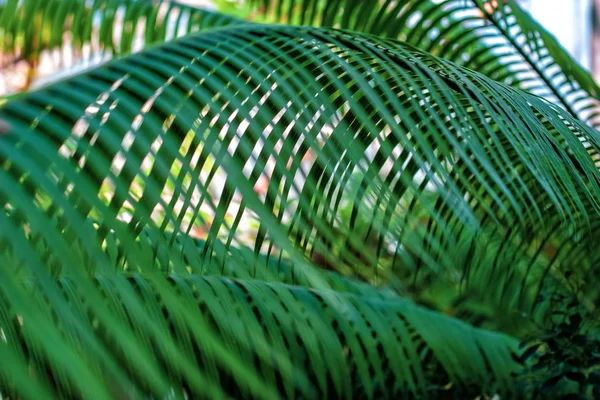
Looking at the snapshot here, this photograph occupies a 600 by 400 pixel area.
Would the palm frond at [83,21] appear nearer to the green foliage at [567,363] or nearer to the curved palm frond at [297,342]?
the curved palm frond at [297,342]

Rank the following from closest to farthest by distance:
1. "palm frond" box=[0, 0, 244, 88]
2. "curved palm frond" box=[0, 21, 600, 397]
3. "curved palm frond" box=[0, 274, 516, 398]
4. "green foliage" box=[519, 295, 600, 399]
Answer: "curved palm frond" box=[0, 21, 600, 397]
"curved palm frond" box=[0, 274, 516, 398]
"green foliage" box=[519, 295, 600, 399]
"palm frond" box=[0, 0, 244, 88]

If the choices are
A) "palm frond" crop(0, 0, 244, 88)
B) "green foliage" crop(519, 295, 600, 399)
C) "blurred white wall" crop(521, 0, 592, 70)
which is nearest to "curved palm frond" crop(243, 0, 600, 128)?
"palm frond" crop(0, 0, 244, 88)

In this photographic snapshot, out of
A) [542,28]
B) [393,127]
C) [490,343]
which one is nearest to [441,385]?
[490,343]

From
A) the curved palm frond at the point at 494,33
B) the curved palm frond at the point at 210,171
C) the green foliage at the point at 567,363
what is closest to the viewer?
the curved palm frond at the point at 210,171

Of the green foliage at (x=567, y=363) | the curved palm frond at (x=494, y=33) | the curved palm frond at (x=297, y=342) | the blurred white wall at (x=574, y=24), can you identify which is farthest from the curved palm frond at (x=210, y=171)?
the blurred white wall at (x=574, y=24)

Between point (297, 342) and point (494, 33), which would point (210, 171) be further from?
point (494, 33)

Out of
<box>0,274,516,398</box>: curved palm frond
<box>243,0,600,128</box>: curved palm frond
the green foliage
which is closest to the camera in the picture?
<box>0,274,516,398</box>: curved palm frond

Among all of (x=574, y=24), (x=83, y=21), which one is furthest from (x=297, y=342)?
(x=574, y=24)

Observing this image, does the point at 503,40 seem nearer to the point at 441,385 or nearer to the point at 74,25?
the point at 441,385

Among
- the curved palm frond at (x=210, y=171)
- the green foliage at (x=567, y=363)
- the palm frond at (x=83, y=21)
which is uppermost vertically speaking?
the palm frond at (x=83, y=21)

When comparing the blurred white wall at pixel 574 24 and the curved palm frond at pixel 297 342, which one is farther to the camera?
the blurred white wall at pixel 574 24

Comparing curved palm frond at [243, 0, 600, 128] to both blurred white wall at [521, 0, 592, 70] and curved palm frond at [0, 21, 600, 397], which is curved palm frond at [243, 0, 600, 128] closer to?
curved palm frond at [0, 21, 600, 397]

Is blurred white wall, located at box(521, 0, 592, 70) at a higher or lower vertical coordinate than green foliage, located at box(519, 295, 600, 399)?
higher

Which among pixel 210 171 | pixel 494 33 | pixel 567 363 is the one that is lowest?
pixel 567 363
